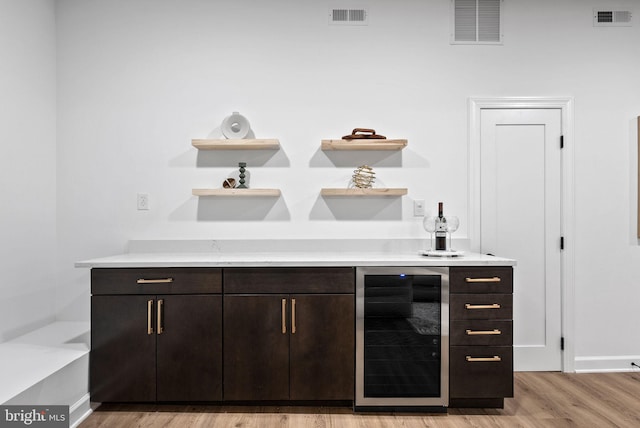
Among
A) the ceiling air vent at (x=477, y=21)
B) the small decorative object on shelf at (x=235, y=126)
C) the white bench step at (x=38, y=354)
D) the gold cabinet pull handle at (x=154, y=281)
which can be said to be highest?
the ceiling air vent at (x=477, y=21)

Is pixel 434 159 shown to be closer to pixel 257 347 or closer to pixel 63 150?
pixel 257 347

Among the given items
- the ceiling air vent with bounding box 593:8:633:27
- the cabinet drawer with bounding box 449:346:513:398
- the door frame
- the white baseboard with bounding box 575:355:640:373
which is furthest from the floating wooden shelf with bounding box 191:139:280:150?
the white baseboard with bounding box 575:355:640:373

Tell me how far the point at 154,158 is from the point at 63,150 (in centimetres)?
68

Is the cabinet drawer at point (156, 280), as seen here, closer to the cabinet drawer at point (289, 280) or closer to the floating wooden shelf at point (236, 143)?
the cabinet drawer at point (289, 280)

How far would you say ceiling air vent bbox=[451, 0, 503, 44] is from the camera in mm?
2967

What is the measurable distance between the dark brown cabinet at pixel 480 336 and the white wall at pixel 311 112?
71 cm

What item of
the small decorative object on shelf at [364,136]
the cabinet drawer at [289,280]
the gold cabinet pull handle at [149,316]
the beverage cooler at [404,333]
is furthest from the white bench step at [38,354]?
the small decorative object on shelf at [364,136]

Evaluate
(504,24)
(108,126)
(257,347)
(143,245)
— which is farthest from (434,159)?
(108,126)

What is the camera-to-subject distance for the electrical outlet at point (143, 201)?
9.54 ft

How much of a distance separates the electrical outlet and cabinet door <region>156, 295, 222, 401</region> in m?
0.90

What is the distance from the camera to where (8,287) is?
8.20 feet

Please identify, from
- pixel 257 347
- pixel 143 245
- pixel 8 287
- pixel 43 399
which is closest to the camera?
pixel 43 399

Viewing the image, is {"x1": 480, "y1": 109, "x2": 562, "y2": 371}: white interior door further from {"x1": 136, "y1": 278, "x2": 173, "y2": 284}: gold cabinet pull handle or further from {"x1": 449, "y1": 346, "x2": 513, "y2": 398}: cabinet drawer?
{"x1": 136, "y1": 278, "x2": 173, "y2": 284}: gold cabinet pull handle

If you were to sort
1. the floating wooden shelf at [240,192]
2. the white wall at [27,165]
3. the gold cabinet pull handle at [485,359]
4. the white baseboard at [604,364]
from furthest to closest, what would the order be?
the white baseboard at [604,364]
the floating wooden shelf at [240,192]
the white wall at [27,165]
the gold cabinet pull handle at [485,359]
